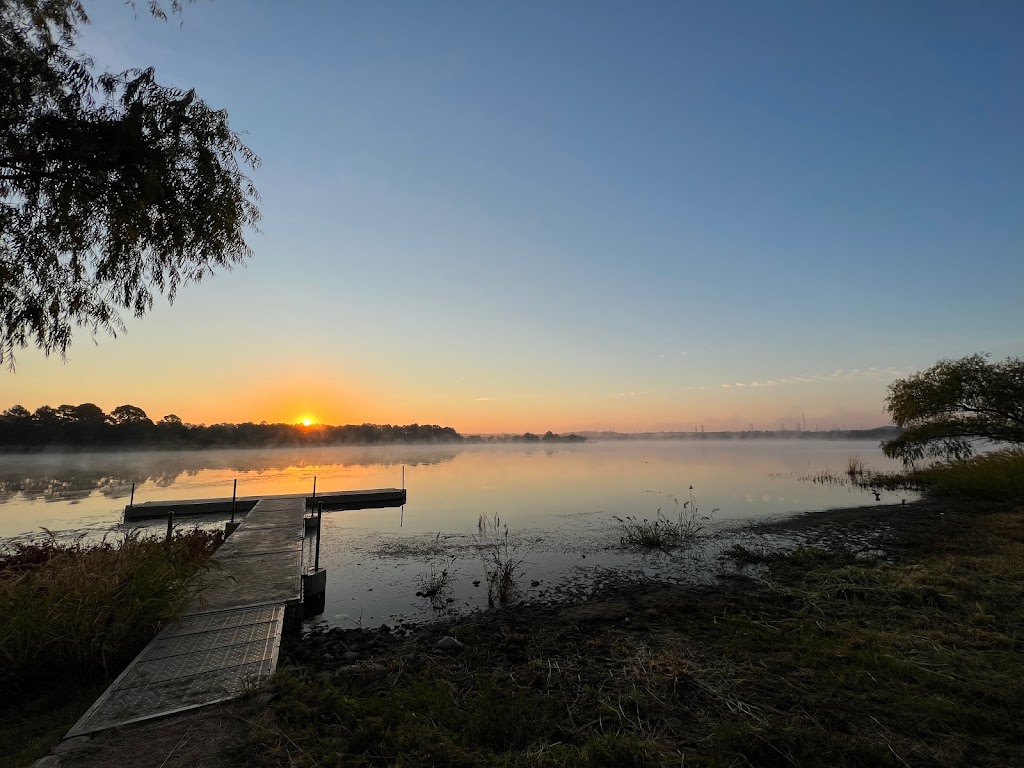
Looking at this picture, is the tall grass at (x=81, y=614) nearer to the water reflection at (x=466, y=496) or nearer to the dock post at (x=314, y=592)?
the dock post at (x=314, y=592)

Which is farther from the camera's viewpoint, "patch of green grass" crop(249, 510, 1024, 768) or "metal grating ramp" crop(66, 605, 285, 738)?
"metal grating ramp" crop(66, 605, 285, 738)

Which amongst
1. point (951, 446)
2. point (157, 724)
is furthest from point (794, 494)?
point (157, 724)

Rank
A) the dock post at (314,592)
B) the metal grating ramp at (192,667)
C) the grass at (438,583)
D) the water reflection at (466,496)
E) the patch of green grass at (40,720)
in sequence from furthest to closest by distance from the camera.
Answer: the water reflection at (466,496), the grass at (438,583), the dock post at (314,592), the metal grating ramp at (192,667), the patch of green grass at (40,720)

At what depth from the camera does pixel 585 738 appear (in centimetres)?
420

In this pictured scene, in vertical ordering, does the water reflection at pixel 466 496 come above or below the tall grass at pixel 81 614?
below

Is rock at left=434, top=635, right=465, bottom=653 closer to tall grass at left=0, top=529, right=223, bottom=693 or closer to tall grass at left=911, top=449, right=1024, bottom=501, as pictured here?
tall grass at left=0, top=529, right=223, bottom=693

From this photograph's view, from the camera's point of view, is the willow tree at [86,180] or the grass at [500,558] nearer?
the willow tree at [86,180]

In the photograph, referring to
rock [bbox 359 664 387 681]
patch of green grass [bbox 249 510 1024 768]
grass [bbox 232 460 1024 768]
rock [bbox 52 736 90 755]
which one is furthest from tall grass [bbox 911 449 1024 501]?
rock [bbox 52 736 90 755]

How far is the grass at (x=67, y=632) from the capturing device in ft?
15.1

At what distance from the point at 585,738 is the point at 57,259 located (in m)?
9.10

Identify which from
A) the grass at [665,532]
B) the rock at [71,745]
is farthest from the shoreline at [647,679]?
the grass at [665,532]

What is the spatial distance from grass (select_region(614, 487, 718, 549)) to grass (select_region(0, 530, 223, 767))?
38.4ft

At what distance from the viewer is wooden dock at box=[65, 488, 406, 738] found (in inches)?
168

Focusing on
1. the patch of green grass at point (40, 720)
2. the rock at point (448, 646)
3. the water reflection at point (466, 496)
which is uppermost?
the patch of green grass at point (40, 720)
